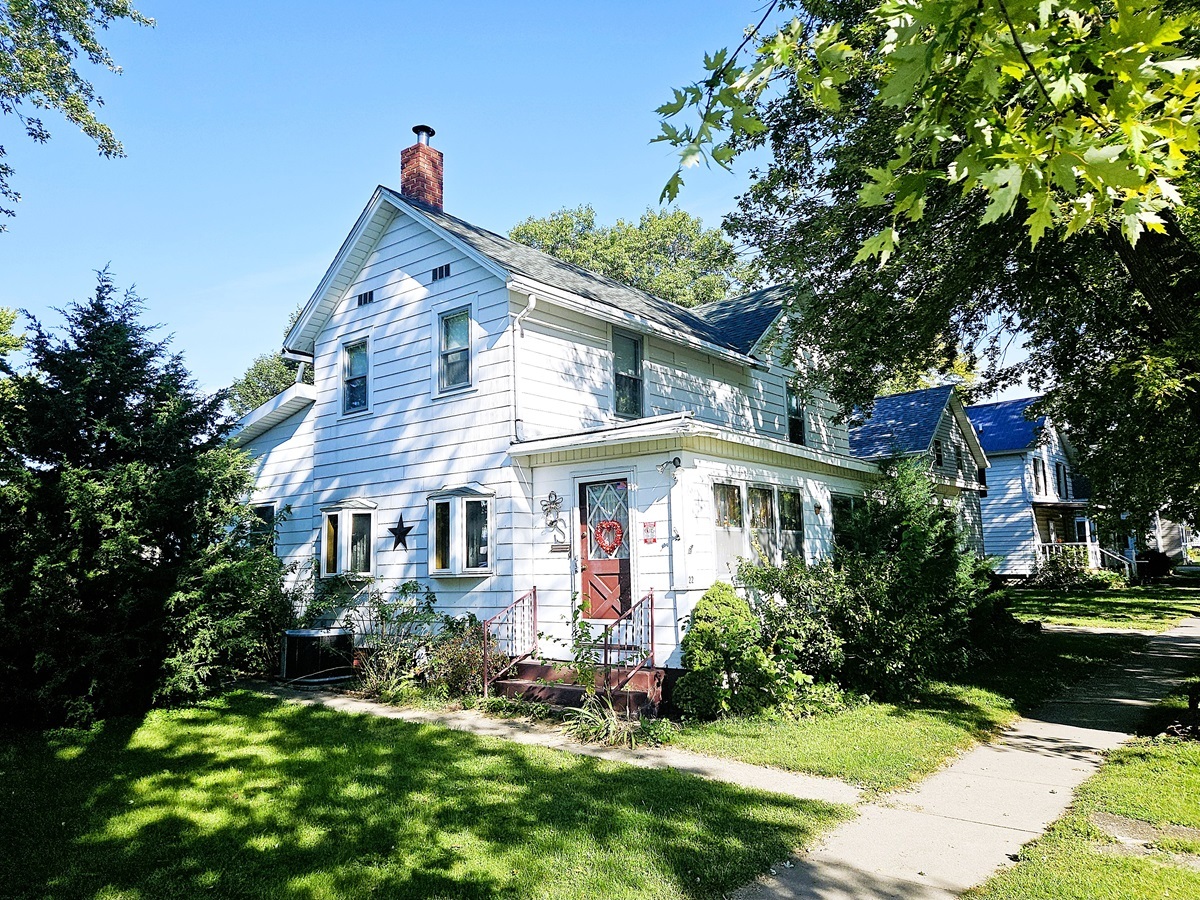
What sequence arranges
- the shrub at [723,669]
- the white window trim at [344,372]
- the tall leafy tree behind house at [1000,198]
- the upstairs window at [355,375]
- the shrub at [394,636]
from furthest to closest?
1. the upstairs window at [355,375]
2. the white window trim at [344,372]
3. the shrub at [394,636]
4. the shrub at [723,669]
5. the tall leafy tree behind house at [1000,198]

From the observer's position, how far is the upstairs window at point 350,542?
13.2m

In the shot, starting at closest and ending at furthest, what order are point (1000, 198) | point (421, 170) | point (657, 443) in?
1. point (1000, 198)
2. point (657, 443)
3. point (421, 170)

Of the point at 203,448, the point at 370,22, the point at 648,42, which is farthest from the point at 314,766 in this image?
the point at 370,22

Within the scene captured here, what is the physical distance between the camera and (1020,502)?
99.3 ft

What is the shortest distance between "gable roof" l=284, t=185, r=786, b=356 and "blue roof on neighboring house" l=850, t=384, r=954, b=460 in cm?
619

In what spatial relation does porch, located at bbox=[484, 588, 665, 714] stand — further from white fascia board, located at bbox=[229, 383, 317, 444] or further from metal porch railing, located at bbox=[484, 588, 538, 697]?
white fascia board, located at bbox=[229, 383, 317, 444]

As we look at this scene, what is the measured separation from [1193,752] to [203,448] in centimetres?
1188

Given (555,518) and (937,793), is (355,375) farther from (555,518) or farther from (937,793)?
(937,793)

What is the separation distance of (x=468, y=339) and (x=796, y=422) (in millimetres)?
8464

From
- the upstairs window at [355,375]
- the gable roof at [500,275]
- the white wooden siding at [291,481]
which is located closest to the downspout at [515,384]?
the gable roof at [500,275]

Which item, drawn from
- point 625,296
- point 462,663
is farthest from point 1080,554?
point 462,663

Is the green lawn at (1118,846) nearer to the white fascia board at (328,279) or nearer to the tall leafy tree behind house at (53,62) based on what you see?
the white fascia board at (328,279)

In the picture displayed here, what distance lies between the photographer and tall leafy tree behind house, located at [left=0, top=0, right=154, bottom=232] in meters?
12.4

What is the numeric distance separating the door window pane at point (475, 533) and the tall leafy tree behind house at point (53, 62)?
9.92 meters
